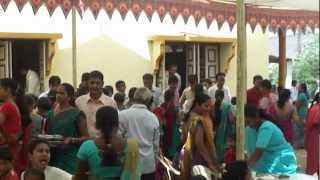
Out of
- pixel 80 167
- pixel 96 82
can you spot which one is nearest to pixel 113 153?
pixel 80 167

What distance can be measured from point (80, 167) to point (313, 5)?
6.49 m

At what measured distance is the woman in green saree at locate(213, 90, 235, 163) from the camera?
22.0ft

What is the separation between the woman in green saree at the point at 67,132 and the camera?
524 centimetres

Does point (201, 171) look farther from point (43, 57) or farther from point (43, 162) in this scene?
point (43, 57)

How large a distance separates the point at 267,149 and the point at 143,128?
106 cm

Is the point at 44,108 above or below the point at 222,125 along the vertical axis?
above

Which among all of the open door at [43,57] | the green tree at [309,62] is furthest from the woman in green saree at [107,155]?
the green tree at [309,62]

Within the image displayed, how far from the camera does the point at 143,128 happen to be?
551 centimetres

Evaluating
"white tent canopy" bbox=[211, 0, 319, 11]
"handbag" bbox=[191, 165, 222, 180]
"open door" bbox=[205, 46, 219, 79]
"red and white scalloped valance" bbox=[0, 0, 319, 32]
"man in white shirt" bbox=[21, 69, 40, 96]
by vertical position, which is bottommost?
"handbag" bbox=[191, 165, 222, 180]

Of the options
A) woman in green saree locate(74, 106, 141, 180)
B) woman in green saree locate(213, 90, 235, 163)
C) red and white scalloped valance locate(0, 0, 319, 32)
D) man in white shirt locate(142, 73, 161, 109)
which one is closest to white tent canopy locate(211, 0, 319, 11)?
red and white scalloped valance locate(0, 0, 319, 32)

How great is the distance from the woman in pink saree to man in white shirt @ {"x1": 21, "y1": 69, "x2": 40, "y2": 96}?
499cm

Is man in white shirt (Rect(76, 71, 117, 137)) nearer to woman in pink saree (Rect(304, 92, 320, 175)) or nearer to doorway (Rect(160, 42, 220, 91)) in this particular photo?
woman in pink saree (Rect(304, 92, 320, 175))

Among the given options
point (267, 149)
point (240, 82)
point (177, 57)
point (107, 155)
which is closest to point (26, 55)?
point (177, 57)

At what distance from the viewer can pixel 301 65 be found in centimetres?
2795
